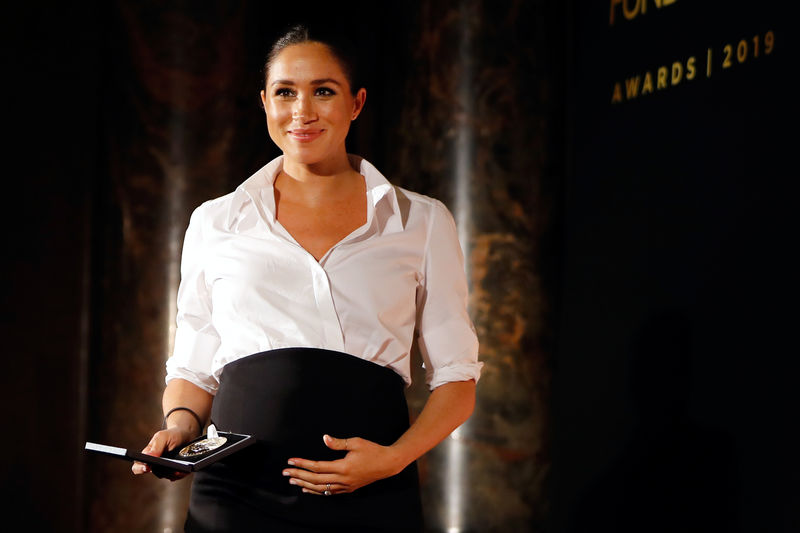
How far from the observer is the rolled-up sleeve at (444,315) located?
1634 mm

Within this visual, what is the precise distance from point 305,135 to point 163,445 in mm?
626

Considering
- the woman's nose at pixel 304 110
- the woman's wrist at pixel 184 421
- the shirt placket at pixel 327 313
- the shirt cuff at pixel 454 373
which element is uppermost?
the woman's nose at pixel 304 110

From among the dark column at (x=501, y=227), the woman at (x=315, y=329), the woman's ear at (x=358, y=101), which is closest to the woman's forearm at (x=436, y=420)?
the woman at (x=315, y=329)

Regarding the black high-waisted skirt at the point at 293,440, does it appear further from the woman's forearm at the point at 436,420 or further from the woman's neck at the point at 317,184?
the woman's neck at the point at 317,184

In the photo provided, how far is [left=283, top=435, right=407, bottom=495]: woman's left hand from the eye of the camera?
1.45 metres

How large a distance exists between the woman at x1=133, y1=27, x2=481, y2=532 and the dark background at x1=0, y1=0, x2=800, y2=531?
1127mm

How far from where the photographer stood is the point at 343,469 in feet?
4.75

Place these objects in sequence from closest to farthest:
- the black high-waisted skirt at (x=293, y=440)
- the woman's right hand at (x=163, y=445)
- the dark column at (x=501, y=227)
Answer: the woman's right hand at (x=163, y=445)
the black high-waisted skirt at (x=293, y=440)
the dark column at (x=501, y=227)

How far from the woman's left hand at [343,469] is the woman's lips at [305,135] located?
0.58m

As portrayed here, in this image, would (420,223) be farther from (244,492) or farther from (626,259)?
(626,259)

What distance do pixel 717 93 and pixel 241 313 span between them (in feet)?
5.21

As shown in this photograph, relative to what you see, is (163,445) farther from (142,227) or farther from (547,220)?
(547,220)

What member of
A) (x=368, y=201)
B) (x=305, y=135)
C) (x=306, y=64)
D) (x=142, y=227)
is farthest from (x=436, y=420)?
(x=142, y=227)

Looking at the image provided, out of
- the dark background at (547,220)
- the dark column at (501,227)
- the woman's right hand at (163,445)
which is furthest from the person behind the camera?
the dark column at (501,227)
